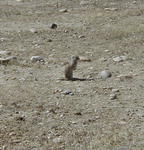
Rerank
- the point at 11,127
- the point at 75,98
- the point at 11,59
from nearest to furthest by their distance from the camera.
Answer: the point at 11,127
the point at 75,98
the point at 11,59

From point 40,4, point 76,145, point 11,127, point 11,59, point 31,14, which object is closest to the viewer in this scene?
point 76,145

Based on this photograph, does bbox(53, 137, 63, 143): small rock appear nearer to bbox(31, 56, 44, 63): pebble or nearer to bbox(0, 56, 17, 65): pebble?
bbox(0, 56, 17, 65): pebble

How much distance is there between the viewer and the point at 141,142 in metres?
6.82

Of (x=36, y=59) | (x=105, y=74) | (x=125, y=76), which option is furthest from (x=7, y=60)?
(x=125, y=76)

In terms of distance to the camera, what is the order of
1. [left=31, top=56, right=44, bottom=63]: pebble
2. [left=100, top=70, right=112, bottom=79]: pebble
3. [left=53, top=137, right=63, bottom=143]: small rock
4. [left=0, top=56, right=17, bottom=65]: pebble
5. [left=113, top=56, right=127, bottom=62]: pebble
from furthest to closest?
1. [left=31, top=56, right=44, bottom=63]: pebble
2. [left=113, top=56, right=127, bottom=62]: pebble
3. [left=0, top=56, right=17, bottom=65]: pebble
4. [left=100, top=70, right=112, bottom=79]: pebble
5. [left=53, top=137, right=63, bottom=143]: small rock

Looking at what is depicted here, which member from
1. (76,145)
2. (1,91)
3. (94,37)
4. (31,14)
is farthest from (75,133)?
(31,14)

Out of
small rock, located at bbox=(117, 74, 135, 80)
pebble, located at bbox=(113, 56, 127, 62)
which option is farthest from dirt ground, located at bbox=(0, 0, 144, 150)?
pebble, located at bbox=(113, 56, 127, 62)

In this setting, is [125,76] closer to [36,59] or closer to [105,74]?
[105,74]

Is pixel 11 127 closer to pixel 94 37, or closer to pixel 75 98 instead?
pixel 75 98

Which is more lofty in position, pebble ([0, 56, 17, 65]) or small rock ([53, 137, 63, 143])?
small rock ([53, 137, 63, 143])

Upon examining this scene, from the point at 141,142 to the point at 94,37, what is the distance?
6802mm

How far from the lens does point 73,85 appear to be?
9133 mm

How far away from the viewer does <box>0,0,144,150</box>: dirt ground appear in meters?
7.01

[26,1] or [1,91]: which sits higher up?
[1,91]
